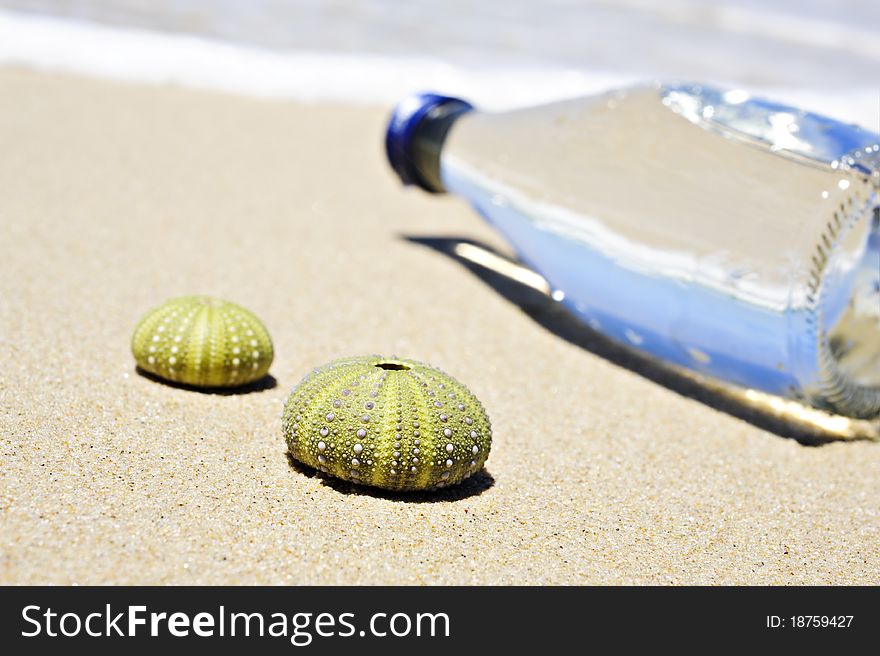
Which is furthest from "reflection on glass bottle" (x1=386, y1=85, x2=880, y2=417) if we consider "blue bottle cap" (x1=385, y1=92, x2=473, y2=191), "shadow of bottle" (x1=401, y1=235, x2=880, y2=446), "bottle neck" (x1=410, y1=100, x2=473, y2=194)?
"blue bottle cap" (x1=385, y1=92, x2=473, y2=191)

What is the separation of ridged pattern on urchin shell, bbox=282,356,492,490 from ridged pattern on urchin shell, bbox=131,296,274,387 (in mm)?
382

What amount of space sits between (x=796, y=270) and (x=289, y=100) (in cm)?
438

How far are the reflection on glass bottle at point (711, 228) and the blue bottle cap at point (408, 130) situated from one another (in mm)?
404

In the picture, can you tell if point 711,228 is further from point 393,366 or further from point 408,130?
point 408,130

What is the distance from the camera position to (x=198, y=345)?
235 cm

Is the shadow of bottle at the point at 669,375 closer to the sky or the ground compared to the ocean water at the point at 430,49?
closer to the ground

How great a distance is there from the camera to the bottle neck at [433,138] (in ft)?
12.5

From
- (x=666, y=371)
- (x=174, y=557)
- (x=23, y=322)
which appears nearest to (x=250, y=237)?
(x=23, y=322)

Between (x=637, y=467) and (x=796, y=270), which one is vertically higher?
(x=796, y=270)

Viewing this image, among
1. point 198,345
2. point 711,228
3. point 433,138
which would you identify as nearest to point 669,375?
point 711,228

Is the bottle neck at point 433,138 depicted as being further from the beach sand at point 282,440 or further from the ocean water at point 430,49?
the ocean water at point 430,49

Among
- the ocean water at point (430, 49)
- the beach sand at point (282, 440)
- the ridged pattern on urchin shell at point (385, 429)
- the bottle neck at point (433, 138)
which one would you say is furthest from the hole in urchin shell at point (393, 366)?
the ocean water at point (430, 49)

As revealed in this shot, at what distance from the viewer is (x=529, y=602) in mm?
1723

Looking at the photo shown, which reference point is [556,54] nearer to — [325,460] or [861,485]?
[861,485]
